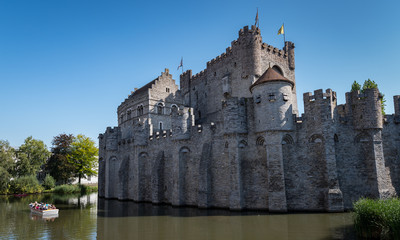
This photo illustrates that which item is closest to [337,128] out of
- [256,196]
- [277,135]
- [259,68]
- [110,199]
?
[277,135]

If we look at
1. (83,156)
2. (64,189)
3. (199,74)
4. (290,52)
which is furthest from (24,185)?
(290,52)

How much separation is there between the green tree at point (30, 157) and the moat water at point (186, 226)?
28.7 metres

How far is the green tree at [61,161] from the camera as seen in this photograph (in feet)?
157

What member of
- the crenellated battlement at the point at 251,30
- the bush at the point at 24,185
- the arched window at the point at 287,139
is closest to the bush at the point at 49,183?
the bush at the point at 24,185

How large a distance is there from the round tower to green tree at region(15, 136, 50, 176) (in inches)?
1686

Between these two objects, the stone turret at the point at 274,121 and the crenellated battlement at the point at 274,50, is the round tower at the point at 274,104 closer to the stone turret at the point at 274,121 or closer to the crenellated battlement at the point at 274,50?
the stone turret at the point at 274,121

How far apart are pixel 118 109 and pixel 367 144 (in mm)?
36592

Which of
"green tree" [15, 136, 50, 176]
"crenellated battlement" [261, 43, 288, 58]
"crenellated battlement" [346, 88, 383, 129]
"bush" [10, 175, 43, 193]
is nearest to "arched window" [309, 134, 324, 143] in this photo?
"crenellated battlement" [346, 88, 383, 129]

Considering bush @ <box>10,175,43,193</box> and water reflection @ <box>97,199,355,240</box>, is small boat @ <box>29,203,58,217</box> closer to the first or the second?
water reflection @ <box>97,199,355,240</box>

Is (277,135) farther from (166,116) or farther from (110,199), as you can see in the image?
(110,199)

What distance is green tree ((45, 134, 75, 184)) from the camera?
47.8 meters

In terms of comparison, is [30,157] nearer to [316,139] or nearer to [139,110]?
[139,110]

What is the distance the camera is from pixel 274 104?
20.7 m

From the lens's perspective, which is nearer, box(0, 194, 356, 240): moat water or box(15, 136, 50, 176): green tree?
box(0, 194, 356, 240): moat water
